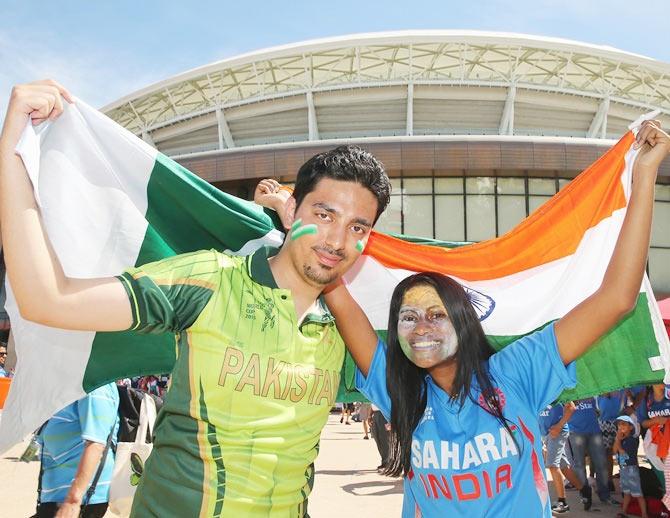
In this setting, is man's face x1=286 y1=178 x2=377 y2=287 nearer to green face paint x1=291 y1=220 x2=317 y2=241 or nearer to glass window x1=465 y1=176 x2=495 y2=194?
green face paint x1=291 y1=220 x2=317 y2=241

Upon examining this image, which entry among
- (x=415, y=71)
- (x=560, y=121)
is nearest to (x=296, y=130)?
(x=415, y=71)

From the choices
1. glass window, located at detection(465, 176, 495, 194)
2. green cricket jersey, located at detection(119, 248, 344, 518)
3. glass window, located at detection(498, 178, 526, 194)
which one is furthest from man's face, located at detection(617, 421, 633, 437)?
glass window, located at detection(498, 178, 526, 194)

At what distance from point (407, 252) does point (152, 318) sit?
1.99 meters

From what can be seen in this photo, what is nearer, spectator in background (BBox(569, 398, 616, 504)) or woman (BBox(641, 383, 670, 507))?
woman (BBox(641, 383, 670, 507))

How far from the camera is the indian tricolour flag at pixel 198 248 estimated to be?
2.66 meters

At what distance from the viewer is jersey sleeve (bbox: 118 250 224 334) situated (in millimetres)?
1924

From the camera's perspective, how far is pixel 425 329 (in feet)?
8.45

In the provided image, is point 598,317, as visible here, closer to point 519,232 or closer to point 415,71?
point 519,232

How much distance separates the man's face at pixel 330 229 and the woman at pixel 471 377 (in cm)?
46

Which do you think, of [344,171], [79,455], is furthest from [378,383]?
[79,455]

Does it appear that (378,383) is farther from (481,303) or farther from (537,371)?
(481,303)

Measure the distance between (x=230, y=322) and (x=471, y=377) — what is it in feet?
3.57

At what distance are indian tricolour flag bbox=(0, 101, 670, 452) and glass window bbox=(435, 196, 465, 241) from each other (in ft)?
Result: 73.4

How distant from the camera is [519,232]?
143 inches
